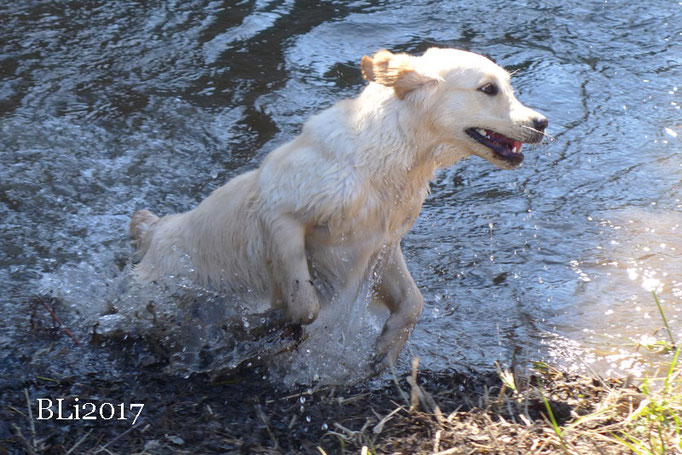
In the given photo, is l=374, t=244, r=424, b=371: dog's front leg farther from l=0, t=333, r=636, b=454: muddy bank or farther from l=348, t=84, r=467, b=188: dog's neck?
l=348, t=84, r=467, b=188: dog's neck

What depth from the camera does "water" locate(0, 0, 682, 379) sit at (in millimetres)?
5000

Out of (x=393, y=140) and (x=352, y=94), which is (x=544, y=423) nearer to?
(x=393, y=140)

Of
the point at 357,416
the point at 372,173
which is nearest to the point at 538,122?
the point at 372,173

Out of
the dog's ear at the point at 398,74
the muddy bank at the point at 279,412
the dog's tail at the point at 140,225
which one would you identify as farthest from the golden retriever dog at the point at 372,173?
the dog's tail at the point at 140,225

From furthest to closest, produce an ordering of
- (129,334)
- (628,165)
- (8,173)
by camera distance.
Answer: (628,165) → (8,173) → (129,334)

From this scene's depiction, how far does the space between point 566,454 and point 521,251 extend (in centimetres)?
250

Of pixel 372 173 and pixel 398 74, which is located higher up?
pixel 398 74

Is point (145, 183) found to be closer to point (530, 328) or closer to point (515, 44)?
point (530, 328)

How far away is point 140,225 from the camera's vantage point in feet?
18.0

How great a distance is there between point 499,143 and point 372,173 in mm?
664

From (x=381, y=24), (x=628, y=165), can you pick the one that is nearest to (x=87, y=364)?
(x=628, y=165)

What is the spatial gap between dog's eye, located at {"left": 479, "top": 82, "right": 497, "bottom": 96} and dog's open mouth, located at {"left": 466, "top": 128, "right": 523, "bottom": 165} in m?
0.18

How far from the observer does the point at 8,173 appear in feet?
20.7

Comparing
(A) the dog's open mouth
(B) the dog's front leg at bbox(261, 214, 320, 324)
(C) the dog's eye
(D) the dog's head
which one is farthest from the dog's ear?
(B) the dog's front leg at bbox(261, 214, 320, 324)
